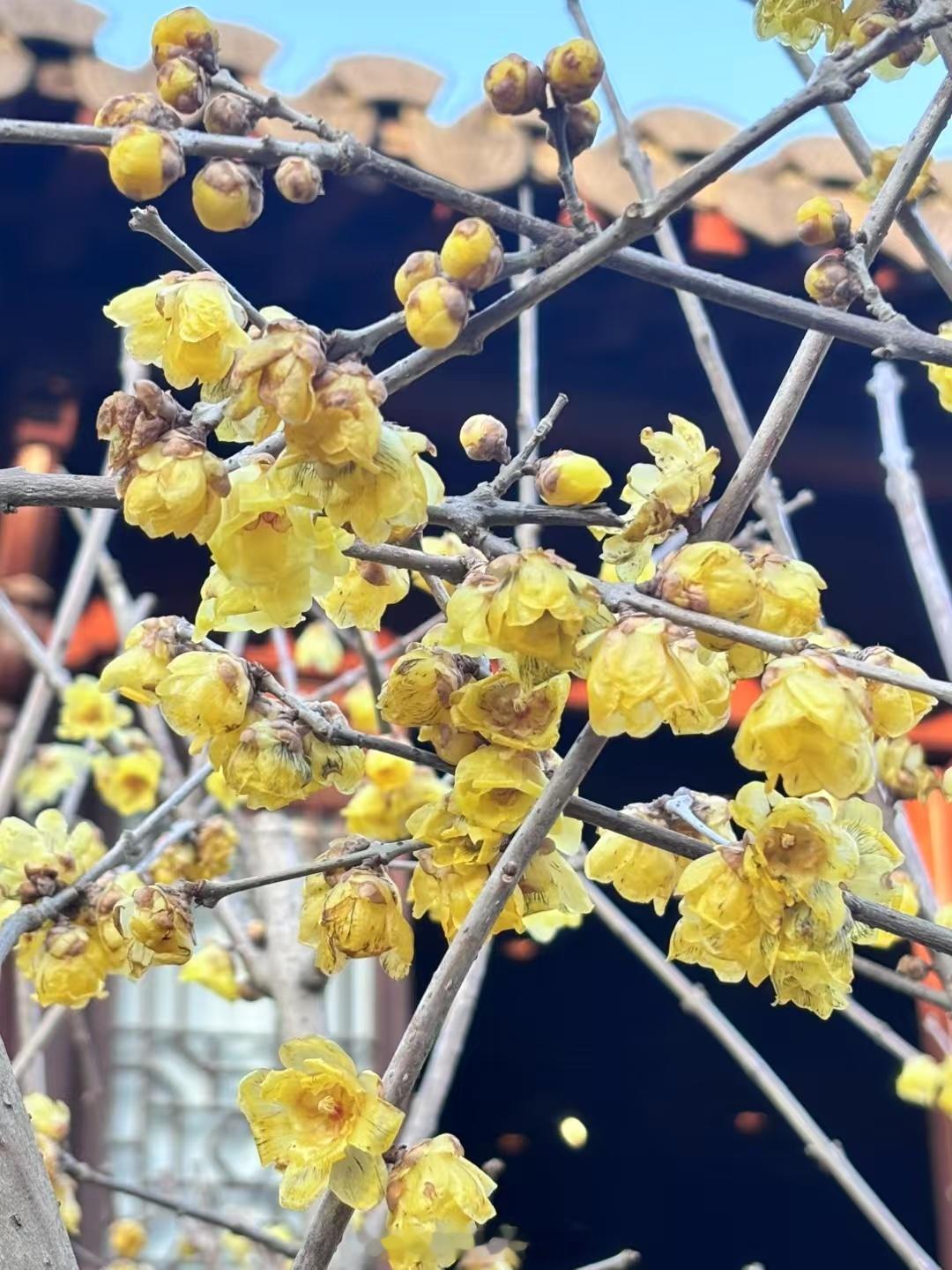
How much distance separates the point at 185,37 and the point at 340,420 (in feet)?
1.16

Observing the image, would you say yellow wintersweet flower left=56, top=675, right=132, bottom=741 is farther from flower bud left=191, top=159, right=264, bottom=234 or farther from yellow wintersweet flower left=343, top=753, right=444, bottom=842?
flower bud left=191, top=159, right=264, bottom=234

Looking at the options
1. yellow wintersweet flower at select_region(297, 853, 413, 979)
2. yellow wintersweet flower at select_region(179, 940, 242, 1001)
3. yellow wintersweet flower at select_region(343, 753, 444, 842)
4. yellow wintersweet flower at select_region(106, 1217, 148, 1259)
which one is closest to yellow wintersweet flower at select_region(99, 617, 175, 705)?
yellow wintersweet flower at select_region(297, 853, 413, 979)

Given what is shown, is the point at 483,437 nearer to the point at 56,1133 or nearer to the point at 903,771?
the point at 903,771

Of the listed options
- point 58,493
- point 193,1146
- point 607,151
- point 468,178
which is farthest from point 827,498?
point 58,493

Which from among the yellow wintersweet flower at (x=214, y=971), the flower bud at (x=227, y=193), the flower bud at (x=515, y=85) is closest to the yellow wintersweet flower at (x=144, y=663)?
the flower bud at (x=227, y=193)

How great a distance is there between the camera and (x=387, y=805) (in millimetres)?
1606

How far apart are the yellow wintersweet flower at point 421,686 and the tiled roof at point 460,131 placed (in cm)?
129

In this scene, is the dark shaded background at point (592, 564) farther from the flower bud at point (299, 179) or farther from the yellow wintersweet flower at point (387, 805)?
the flower bud at point (299, 179)

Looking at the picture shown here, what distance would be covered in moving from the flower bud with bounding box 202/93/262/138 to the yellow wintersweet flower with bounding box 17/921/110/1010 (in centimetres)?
61

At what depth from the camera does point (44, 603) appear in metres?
2.65

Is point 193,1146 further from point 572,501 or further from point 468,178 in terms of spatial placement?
point 572,501

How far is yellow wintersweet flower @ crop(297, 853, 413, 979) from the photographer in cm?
80

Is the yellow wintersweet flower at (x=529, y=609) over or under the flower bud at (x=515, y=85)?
under

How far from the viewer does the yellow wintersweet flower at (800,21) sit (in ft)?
2.92
